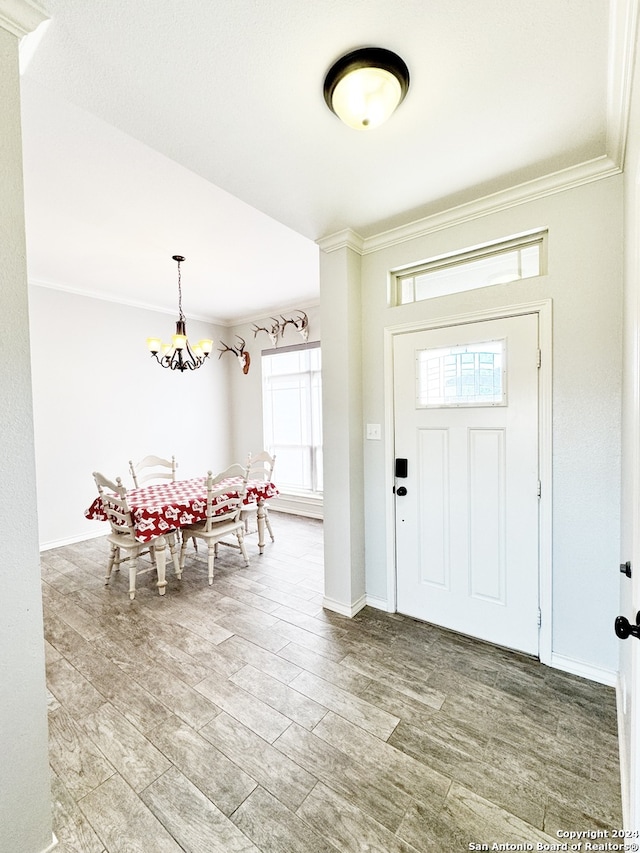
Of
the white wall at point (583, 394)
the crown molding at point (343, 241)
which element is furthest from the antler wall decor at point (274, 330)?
the white wall at point (583, 394)

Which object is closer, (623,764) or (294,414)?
(623,764)

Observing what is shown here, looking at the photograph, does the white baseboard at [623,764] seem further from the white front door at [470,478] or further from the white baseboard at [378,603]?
the white baseboard at [378,603]

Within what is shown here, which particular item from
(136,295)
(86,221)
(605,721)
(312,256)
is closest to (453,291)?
(312,256)

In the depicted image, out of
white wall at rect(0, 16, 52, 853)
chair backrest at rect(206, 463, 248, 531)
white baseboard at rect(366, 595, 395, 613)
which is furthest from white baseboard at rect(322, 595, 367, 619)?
white wall at rect(0, 16, 52, 853)

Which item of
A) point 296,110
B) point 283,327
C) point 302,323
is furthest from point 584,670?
point 283,327

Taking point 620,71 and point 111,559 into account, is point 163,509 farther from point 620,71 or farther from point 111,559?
point 620,71

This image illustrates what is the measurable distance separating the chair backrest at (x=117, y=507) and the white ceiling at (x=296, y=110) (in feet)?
6.68

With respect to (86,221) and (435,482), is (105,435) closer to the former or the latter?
(86,221)

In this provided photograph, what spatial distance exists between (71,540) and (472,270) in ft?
15.9

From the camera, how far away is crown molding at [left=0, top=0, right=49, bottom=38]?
1070 mm

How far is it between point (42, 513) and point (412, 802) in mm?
4259

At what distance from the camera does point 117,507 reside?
302 centimetres

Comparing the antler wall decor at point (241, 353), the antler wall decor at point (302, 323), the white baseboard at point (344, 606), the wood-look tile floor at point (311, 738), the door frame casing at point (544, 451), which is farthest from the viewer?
the antler wall decor at point (241, 353)

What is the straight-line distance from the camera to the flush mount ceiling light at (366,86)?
1.27 metres
